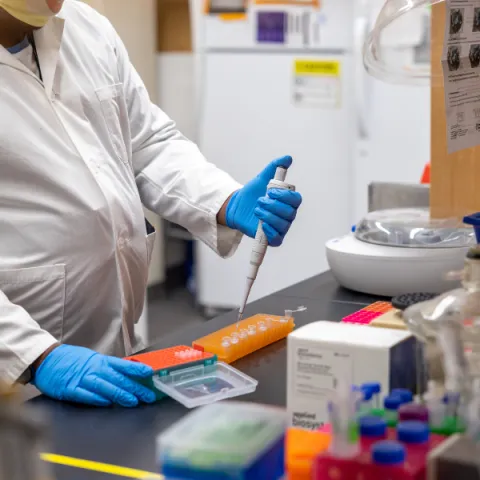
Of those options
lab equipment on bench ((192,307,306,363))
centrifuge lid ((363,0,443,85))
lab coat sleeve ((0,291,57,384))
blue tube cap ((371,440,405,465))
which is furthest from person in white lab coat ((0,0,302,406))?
blue tube cap ((371,440,405,465))

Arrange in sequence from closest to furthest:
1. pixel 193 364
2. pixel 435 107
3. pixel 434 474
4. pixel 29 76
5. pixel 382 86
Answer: pixel 434 474 → pixel 193 364 → pixel 29 76 → pixel 435 107 → pixel 382 86

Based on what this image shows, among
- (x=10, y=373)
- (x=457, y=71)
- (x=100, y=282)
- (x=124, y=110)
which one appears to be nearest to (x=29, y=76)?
(x=124, y=110)

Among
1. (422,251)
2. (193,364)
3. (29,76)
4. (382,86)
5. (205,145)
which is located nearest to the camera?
(193,364)

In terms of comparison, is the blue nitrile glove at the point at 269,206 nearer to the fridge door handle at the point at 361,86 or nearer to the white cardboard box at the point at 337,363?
the white cardboard box at the point at 337,363

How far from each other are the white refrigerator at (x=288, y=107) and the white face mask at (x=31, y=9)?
2271mm

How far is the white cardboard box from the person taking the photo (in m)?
1.00

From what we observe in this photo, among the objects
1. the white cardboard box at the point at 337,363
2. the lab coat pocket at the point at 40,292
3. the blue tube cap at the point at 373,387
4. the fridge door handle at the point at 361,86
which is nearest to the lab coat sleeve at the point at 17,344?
the lab coat pocket at the point at 40,292

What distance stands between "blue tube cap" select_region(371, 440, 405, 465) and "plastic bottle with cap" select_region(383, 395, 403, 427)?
0.33 feet

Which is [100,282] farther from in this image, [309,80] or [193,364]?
[309,80]

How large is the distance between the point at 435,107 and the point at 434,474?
1.22 meters

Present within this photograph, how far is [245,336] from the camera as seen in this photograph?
1451mm

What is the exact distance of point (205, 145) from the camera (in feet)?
13.2

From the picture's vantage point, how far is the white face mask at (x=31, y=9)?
147cm

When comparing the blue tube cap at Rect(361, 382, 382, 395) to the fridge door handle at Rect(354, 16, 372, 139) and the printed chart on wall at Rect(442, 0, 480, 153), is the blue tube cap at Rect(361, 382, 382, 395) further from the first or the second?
the fridge door handle at Rect(354, 16, 372, 139)
